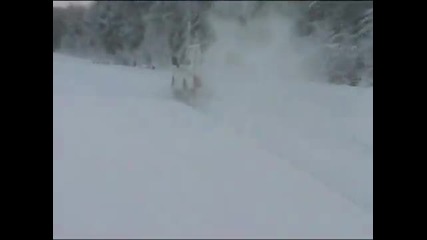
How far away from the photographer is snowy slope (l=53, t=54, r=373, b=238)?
3840 mm

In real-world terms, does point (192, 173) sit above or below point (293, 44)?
below

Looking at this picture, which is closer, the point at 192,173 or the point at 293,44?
the point at 192,173

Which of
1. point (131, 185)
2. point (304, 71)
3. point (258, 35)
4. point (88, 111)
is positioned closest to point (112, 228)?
point (131, 185)

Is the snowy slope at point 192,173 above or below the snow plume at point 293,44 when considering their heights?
below

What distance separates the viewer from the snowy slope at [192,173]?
12.6ft

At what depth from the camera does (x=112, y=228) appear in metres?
3.74

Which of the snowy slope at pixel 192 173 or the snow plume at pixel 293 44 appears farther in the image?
the snow plume at pixel 293 44

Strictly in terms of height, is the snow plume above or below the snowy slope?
above

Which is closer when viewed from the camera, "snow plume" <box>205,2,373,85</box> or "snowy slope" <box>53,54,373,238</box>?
"snowy slope" <box>53,54,373,238</box>

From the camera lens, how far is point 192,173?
4.79 meters

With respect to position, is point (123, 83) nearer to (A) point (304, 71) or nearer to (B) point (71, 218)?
(A) point (304, 71)
